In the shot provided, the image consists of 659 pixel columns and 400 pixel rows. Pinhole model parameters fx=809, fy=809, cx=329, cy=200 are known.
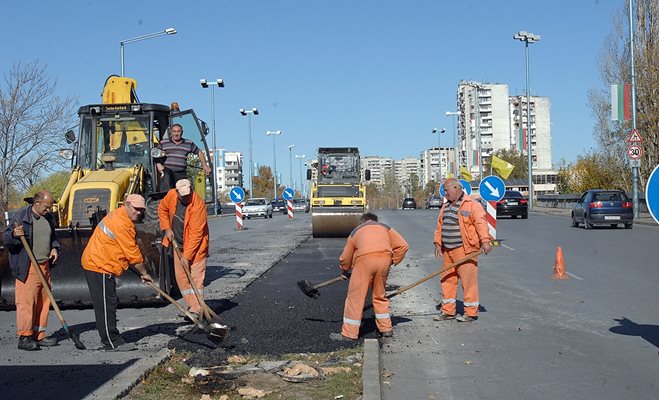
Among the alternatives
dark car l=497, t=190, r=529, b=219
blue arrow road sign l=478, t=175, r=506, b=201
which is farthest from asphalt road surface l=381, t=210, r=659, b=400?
dark car l=497, t=190, r=529, b=219

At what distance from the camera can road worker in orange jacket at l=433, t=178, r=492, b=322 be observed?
10.1 metres

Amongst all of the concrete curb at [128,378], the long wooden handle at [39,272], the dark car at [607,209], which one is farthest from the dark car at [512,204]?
the concrete curb at [128,378]

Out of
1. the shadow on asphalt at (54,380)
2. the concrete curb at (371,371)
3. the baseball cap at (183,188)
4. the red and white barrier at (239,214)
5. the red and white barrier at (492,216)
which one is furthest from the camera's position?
the red and white barrier at (239,214)

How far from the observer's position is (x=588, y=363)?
7570mm

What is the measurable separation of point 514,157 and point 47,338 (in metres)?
99.6

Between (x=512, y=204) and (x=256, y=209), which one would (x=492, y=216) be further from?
(x=256, y=209)

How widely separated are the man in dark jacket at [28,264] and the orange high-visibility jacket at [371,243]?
3340 mm

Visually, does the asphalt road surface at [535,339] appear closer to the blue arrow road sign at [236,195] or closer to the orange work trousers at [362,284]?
the orange work trousers at [362,284]

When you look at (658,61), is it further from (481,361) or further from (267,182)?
(267,182)

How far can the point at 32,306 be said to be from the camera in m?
8.85

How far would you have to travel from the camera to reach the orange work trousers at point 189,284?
9648 millimetres

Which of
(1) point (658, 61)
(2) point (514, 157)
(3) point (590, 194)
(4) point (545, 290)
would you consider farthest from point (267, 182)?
(4) point (545, 290)

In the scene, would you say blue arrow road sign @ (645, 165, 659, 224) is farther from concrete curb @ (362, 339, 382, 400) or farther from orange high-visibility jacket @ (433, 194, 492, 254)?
concrete curb @ (362, 339, 382, 400)

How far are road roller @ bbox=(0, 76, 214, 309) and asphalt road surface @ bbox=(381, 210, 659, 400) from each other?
363 cm
